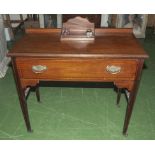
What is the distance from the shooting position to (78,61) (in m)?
1.58

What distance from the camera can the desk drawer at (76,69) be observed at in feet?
5.18

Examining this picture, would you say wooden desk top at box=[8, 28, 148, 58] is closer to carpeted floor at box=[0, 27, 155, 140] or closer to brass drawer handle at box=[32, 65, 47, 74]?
brass drawer handle at box=[32, 65, 47, 74]

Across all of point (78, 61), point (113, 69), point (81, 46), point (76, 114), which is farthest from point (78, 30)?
point (76, 114)

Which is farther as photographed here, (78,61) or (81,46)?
(81,46)

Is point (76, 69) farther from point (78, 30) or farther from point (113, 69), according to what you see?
point (78, 30)

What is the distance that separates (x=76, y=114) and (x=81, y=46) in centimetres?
102

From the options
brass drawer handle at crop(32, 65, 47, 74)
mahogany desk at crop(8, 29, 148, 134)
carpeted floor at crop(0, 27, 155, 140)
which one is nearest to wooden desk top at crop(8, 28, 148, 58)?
mahogany desk at crop(8, 29, 148, 134)

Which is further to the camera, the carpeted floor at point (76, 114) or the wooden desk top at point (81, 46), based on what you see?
the carpeted floor at point (76, 114)

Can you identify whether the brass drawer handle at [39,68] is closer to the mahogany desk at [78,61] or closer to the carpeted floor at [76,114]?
the mahogany desk at [78,61]

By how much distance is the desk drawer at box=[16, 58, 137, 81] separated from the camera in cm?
158

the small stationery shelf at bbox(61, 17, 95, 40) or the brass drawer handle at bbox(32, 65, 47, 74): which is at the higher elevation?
the small stationery shelf at bbox(61, 17, 95, 40)

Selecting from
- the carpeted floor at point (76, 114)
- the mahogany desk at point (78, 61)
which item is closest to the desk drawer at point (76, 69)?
the mahogany desk at point (78, 61)
